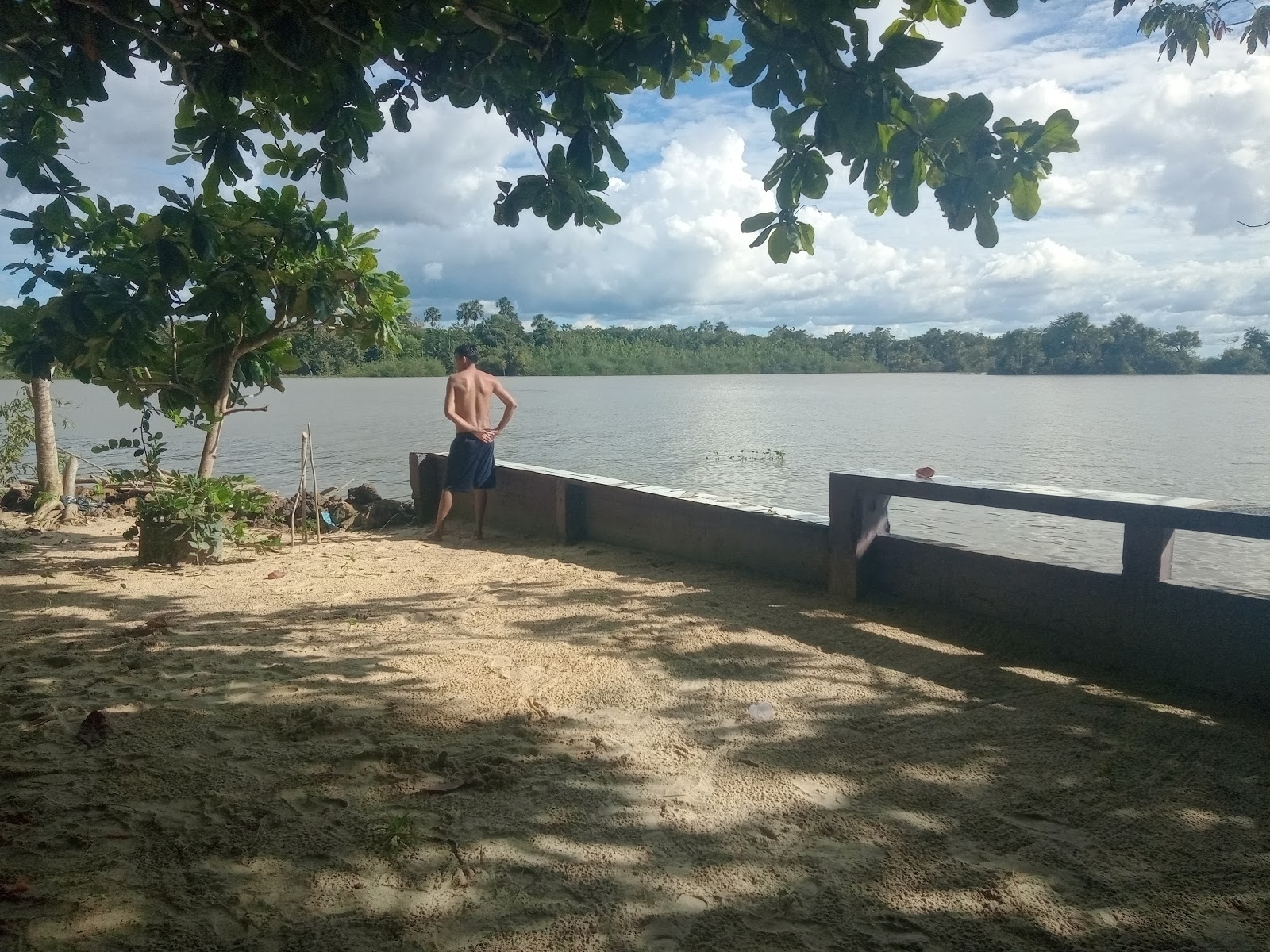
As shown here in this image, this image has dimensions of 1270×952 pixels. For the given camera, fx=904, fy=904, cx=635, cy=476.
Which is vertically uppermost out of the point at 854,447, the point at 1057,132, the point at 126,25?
the point at 126,25

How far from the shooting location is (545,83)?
11.7ft

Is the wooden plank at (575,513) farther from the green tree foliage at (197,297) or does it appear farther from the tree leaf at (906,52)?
the tree leaf at (906,52)

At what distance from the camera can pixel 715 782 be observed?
3.15 meters

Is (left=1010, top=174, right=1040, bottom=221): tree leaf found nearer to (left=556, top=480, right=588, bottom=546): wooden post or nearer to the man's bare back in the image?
(left=556, top=480, right=588, bottom=546): wooden post

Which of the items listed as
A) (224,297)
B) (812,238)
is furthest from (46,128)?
(812,238)

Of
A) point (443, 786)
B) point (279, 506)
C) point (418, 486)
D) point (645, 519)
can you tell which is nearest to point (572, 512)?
point (645, 519)

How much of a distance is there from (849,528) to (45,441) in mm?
8797

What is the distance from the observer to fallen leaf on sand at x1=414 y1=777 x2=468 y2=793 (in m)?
3.04

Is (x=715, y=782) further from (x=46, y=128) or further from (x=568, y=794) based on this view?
(x=46, y=128)

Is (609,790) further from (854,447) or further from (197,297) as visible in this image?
(854,447)

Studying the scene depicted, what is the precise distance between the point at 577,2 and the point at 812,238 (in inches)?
51.1

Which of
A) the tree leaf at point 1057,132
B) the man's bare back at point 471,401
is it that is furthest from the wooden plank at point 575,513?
the tree leaf at point 1057,132

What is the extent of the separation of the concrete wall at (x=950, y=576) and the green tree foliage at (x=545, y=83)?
82.8 inches

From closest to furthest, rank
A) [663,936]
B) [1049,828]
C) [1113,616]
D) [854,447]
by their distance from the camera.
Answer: [663,936] → [1049,828] → [1113,616] → [854,447]
